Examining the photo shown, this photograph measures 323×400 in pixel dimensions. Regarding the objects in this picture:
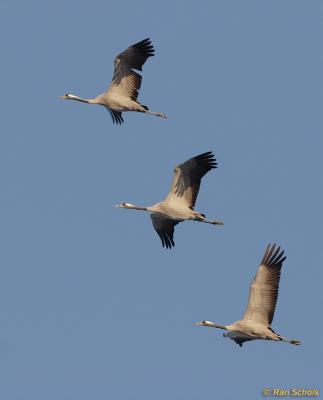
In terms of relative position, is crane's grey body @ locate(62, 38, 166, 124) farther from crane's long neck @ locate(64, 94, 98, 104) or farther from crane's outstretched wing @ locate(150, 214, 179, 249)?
crane's outstretched wing @ locate(150, 214, 179, 249)

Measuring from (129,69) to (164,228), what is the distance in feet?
20.5

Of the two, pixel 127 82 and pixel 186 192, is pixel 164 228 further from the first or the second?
pixel 127 82

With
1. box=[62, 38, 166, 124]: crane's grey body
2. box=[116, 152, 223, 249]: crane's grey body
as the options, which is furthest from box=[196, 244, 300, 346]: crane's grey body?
box=[62, 38, 166, 124]: crane's grey body

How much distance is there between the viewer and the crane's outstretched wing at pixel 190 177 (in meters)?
39.3

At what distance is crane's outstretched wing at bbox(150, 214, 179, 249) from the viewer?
4212cm

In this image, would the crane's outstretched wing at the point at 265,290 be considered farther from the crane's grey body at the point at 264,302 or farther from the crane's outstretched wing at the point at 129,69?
the crane's outstretched wing at the point at 129,69

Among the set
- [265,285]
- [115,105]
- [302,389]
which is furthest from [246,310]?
[115,105]

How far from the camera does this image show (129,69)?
1711 inches

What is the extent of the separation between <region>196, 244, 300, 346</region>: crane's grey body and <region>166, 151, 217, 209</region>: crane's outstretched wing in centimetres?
393

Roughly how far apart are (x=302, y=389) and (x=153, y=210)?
949 cm

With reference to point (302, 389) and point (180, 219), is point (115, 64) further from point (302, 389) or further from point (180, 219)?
point (302, 389)

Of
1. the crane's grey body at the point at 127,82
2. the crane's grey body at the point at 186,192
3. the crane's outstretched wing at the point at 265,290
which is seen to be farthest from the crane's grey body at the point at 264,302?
the crane's grey body at the point at 127,82

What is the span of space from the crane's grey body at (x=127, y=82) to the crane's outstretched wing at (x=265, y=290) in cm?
916

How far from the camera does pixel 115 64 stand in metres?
43.3
